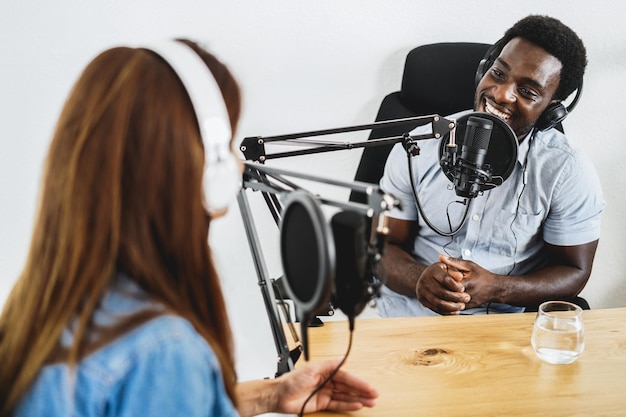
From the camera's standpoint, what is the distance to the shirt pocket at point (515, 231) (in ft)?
5.57

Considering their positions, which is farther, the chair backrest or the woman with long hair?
the chair backrest

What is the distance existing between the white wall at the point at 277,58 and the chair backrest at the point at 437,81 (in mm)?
151

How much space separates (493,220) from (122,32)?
110 centimetres

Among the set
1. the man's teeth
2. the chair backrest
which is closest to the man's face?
the man's teeth

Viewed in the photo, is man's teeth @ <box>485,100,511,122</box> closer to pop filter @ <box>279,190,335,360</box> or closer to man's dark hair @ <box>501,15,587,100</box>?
man's dark hair @ <box>501,15,587,100</box>

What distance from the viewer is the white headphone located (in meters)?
0.73

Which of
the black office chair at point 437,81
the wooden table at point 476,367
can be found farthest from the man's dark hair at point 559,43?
the wooden table at point 476,367

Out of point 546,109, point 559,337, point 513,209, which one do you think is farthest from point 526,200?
point 559,337

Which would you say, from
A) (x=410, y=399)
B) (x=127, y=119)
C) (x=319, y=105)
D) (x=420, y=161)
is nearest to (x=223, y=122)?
(x=127, y=119)

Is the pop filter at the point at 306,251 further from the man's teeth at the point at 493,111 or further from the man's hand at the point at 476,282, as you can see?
the man's teeth at the point at 493,111

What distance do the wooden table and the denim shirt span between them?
36 cm

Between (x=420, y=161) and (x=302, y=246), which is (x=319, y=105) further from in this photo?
(x=302, y=246)

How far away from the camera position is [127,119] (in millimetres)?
714

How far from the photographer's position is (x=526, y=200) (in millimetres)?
1692
